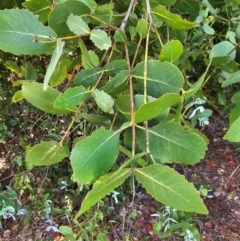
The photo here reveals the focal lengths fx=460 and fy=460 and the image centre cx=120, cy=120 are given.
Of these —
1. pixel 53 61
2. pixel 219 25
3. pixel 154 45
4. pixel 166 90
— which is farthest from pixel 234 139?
pixel 219 25

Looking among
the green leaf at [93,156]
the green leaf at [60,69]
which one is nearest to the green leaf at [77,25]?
the green leaf at [93,156]

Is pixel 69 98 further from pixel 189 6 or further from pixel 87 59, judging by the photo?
pixel 189 6

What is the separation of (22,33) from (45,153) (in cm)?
16

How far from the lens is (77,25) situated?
481 mm

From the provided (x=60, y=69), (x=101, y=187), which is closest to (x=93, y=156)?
(x=101, y=187)

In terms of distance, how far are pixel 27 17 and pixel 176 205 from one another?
0.25 metres

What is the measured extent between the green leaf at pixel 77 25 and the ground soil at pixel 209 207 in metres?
0.88

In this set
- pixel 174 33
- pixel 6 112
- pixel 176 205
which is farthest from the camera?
pixel 6 112

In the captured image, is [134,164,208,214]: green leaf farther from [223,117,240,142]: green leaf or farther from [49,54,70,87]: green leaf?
[49,54,70,87]: green leaf

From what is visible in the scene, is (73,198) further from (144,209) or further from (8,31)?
(8,31)

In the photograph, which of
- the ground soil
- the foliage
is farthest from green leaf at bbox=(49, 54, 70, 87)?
the ground soil

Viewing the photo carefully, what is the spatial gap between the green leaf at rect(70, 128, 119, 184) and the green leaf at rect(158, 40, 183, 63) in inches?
4.1

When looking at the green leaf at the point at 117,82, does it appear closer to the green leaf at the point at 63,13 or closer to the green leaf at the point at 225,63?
the green leaf at the point at 63,13

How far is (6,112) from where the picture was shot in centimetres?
133
